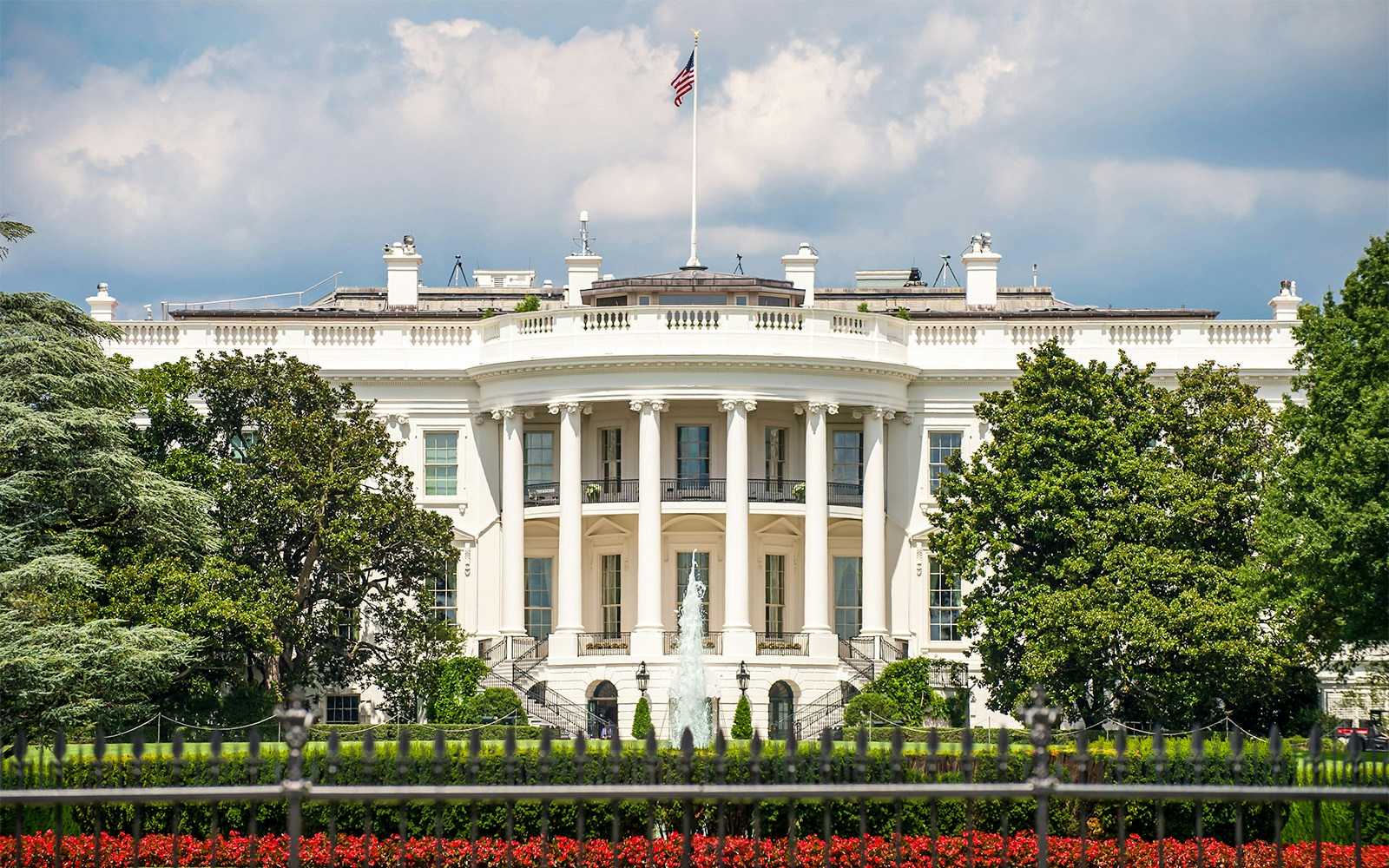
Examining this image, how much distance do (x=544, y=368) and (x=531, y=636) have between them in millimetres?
7553

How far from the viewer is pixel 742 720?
47188 millimetres

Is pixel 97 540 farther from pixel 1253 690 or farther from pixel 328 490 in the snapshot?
pixel 1253 690

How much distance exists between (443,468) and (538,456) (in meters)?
2.71

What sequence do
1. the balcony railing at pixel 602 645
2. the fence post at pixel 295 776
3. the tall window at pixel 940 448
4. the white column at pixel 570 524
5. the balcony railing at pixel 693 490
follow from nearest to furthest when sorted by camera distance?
the fence post at pixel 295 776 → the balcony railing at pixel 602 645 → the white column at pixel 570 524 → the balcony railing at pixel 693 490 → the tall window at pixel 940 448

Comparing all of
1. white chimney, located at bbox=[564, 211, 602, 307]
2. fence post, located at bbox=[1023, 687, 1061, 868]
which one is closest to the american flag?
white chimney, located at bbox=[564, 211, 602, 307]

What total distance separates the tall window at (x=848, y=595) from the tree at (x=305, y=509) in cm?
1230

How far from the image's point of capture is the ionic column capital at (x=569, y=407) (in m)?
51.5

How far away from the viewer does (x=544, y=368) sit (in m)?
51.8

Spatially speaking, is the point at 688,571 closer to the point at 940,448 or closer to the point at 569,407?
the point at 569,407

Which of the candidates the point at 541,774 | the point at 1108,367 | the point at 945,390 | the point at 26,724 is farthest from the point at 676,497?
the point at 541,774

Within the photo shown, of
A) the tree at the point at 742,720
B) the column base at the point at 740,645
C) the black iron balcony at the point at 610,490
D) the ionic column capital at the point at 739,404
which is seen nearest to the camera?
the tree at the point at 742,720

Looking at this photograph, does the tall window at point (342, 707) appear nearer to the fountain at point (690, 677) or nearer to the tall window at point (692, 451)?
the fountain at point (690, 677)

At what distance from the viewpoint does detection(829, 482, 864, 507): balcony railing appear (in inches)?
2103

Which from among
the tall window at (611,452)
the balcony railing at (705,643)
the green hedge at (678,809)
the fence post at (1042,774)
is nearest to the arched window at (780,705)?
the balcony railing at (705,643)
